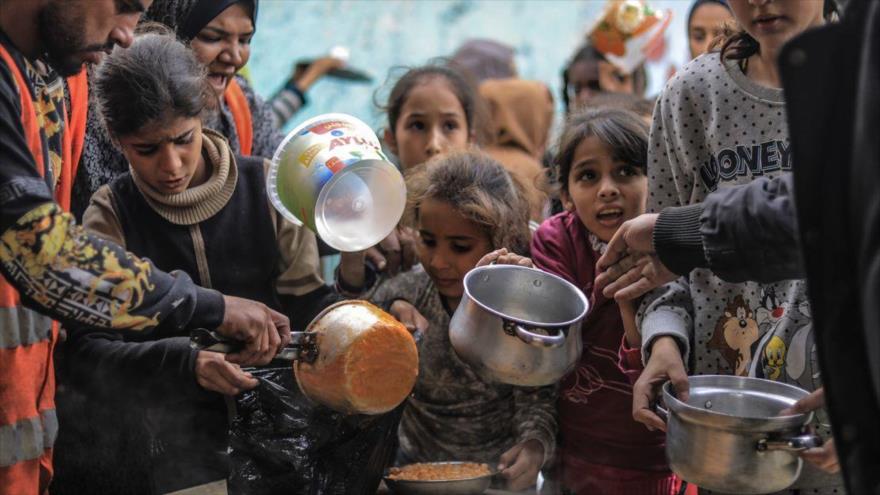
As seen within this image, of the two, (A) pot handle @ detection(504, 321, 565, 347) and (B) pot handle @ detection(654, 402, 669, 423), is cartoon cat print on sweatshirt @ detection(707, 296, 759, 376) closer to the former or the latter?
(B) pot handle @ detection(654, 402, 669, 423)

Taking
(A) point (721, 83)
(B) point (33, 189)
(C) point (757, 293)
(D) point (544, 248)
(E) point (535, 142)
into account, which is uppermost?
(A) point (721, 83)

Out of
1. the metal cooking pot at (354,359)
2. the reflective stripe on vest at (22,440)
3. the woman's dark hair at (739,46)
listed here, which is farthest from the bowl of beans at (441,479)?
the woman's dark hair at (739,46)

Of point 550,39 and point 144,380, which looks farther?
point 550,39

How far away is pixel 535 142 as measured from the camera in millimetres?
5938

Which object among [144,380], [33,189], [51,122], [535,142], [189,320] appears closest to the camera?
[33,189]

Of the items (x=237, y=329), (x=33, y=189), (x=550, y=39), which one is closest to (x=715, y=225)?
(x=237, y=329)

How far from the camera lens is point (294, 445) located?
2.67m

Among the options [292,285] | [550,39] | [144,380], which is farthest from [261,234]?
[550,39]

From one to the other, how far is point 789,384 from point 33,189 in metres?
1.69

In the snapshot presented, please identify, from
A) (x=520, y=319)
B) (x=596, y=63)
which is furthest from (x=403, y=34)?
(x=520, y=319)

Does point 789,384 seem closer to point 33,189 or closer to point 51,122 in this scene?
point 33,189

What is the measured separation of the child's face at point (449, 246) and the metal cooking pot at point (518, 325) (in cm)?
64

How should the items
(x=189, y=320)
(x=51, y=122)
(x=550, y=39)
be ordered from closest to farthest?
(x=189, y=320) → (x=51, y=122) → (x=550, y=39)

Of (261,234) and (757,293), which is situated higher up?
(757,293)
